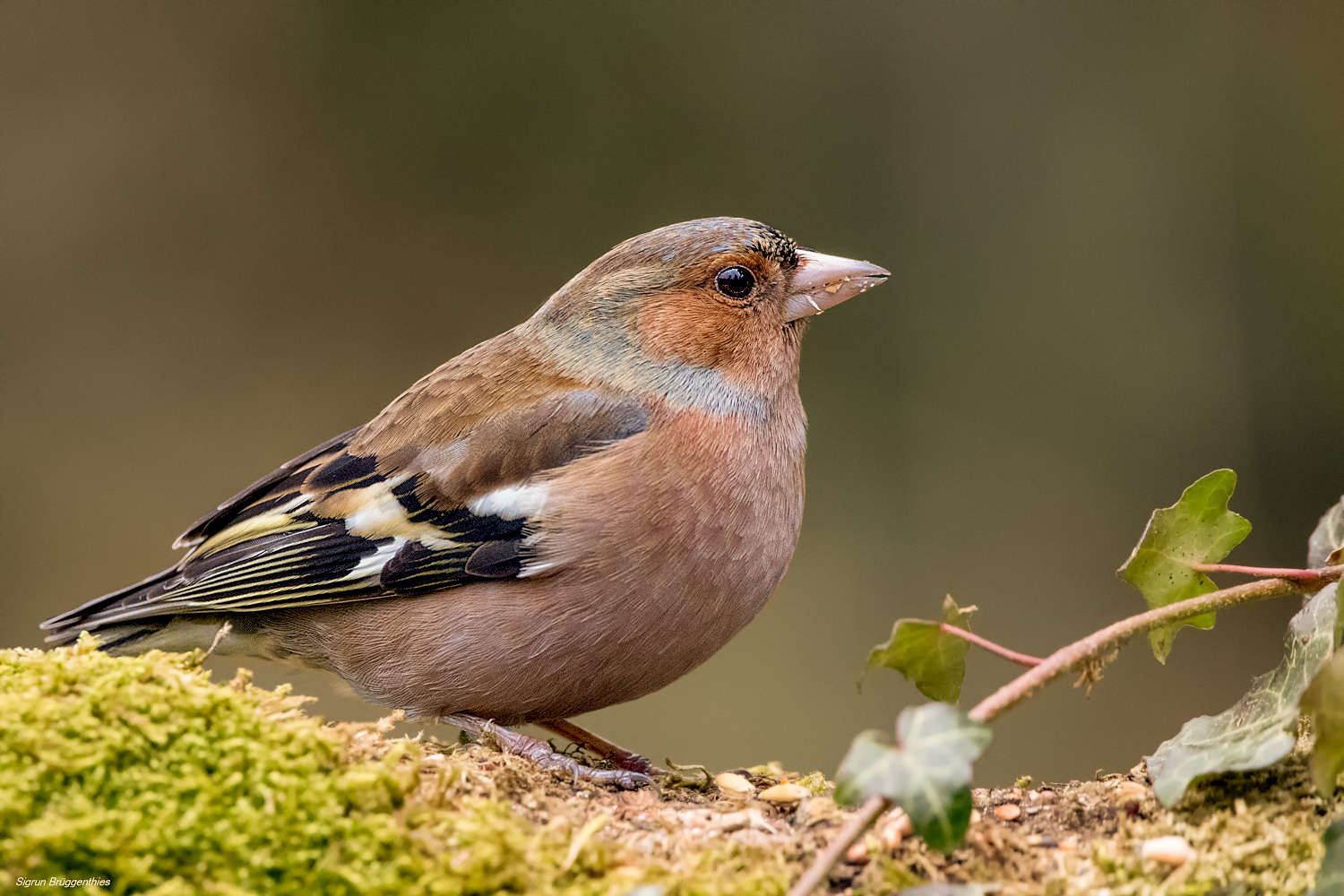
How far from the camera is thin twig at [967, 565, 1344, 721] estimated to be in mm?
1681

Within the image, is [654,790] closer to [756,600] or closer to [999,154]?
[756,600]

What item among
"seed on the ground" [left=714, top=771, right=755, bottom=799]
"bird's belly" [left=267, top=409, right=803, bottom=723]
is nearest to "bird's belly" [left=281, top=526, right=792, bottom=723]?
"bird's belly" [left=267, top=409, right=803, bottom=723]

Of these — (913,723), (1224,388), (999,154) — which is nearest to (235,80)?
(999,154)

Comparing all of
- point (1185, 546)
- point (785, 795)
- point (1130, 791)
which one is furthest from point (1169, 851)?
point (785, 795)

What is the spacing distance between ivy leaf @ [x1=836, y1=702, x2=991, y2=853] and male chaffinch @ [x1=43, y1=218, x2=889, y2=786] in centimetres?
114

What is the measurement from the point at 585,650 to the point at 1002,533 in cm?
471

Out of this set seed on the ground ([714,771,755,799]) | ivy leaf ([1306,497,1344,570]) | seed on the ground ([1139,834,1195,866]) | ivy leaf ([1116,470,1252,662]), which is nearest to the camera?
seed on the ground ([1139,834,1195,866])

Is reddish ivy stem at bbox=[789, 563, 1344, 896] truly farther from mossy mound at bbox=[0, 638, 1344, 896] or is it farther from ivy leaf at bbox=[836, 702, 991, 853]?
mossy mound at bbox=[0, 638, 1344, 896]

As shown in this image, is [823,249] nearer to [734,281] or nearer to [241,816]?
[734,281]

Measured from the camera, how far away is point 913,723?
1570 millimetres

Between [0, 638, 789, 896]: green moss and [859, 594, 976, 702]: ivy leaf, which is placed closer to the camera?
[0, 638, 789, 896]: green moss

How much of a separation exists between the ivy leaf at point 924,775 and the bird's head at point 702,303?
1833 millimetres

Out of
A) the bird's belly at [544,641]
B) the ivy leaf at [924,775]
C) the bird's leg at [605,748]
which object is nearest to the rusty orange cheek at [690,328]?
the bird's belly at [544,641]

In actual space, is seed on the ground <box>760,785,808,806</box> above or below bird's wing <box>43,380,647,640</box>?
below
